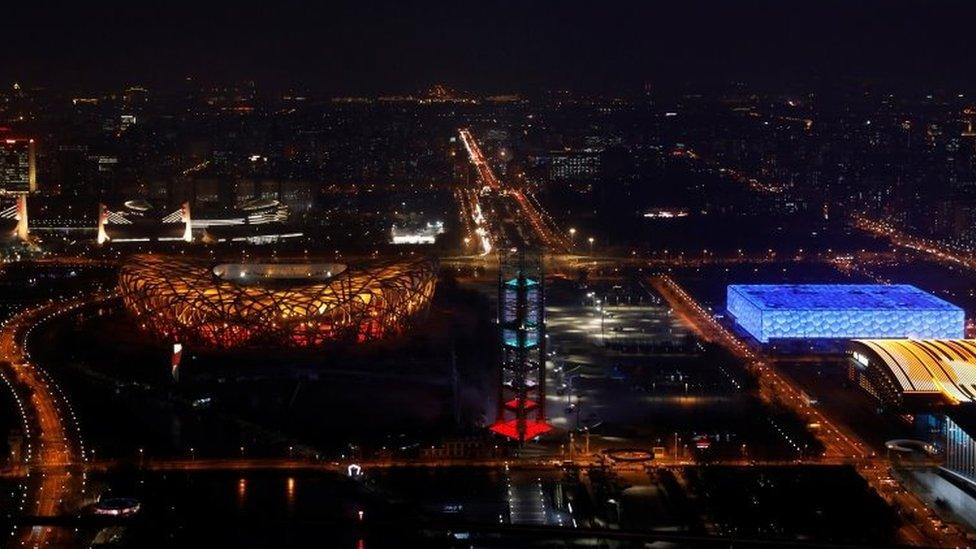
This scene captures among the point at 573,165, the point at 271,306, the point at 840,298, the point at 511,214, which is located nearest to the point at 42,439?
the point at 271,306

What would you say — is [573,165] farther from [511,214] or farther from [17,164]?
[17,164]

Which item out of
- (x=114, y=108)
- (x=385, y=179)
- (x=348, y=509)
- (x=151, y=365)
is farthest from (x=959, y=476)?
(x=114, y=108)

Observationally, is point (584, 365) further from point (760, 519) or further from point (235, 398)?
point (760, 519)

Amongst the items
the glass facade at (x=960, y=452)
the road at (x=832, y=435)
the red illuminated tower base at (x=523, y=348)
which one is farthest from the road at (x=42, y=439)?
the glass facade at (x=960, y=452)

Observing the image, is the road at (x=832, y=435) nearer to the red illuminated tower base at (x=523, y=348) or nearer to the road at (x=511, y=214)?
the red illuminated tower base at (x=523, y=348)

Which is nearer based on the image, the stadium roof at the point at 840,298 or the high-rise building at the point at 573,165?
the stadium roof at the point at 840,298

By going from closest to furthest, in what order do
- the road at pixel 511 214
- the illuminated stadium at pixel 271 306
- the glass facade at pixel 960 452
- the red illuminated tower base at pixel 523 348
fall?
the glass facade at pixel 960 452 → the red illuminated tower base at pixel 523 348 → the illuminated stadium at pixel 271 306 → the road at pixel 511 214
